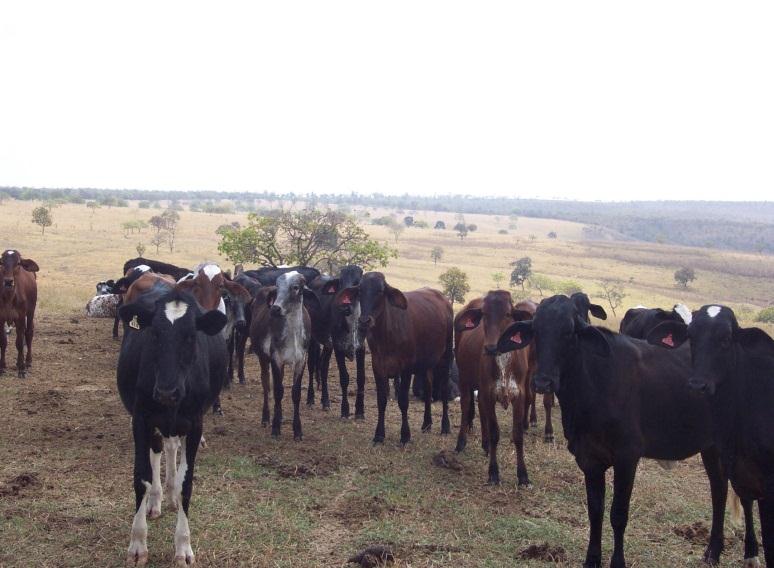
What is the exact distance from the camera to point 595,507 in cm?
631

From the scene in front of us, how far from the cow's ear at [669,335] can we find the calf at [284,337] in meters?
5.30

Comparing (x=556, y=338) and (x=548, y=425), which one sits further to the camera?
(x=548, y=425)

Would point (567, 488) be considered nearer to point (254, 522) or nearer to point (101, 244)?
point (254, 522)

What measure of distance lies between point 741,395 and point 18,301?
1174 centimetres

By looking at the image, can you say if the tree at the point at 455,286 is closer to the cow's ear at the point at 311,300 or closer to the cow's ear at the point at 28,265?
the cow's ear at the point at 28,265

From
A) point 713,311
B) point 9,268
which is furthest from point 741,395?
point 9,268

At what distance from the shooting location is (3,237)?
163ft

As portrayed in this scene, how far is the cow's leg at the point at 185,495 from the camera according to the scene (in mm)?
6180

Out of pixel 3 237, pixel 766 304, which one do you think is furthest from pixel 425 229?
pixel 3 237

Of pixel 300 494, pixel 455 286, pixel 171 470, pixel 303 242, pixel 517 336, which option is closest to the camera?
pixel 517 336

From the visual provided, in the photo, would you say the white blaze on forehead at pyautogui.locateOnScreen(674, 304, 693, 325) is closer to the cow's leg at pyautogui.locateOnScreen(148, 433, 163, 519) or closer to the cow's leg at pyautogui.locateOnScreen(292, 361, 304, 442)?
the cow's leg at pyautogui.locateOnScreen(292, 361, 304, 442)

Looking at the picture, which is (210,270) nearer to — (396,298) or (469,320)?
(396,298)

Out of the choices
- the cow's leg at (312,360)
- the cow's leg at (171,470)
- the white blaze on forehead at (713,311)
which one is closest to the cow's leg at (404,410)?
the cow's leg at (312,360)

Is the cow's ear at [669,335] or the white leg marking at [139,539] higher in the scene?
the cow's ear at [669,335]
